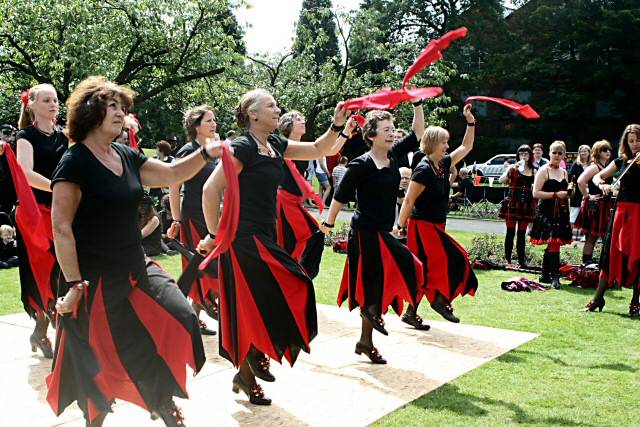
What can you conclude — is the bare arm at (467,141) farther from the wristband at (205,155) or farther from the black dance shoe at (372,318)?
the wristband at (205,155)

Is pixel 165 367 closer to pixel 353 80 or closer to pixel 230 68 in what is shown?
pixel 230 68

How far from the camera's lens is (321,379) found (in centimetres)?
530

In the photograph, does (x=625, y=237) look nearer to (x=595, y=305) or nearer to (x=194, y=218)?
(x=595, y=305)

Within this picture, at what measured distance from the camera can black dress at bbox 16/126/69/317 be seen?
18.6ft

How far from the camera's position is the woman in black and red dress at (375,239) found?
5.85 metres

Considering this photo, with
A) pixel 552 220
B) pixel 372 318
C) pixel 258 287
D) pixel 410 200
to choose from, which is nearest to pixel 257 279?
pixel 258 287

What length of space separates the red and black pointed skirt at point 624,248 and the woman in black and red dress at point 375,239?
3.05 m

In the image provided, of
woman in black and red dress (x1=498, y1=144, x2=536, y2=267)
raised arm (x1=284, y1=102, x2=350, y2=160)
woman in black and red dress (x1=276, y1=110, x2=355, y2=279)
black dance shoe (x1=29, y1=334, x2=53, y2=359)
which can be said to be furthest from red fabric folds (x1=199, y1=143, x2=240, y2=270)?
woman in black and red dress (x1=498, y1=144, x2=536, y2=267)

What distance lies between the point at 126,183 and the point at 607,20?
39.2 metres

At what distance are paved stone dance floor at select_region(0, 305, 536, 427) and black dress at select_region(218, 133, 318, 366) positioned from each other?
35cm

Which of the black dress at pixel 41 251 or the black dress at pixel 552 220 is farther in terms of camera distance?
the black dress at pixel 552 220

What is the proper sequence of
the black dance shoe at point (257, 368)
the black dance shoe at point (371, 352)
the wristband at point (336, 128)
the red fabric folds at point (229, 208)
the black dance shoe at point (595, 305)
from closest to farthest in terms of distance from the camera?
1. the red fabric folds at point (229, 208)
2. the black dance shoe at point (257, 368)
3. the wristband at point (336, 128)
4. the black dance shoe at point (371, 352)
5. the black dance shoe at point (595, 305)

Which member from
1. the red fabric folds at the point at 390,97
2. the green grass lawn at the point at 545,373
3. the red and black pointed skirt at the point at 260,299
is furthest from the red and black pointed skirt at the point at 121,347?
the red fabric folds at the point at 390,97

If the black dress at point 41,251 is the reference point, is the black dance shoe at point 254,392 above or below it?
below
